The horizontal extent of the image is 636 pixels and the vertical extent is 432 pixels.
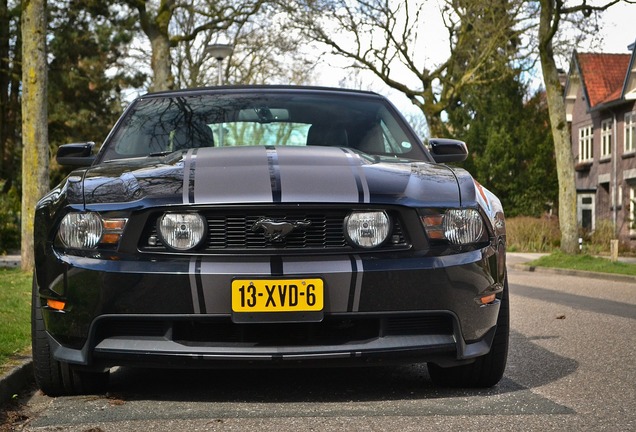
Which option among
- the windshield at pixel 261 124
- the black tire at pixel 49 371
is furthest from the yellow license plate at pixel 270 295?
the windshield at pixel 261 124

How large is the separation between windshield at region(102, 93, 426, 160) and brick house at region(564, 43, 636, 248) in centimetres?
3150

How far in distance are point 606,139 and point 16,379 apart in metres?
39.9

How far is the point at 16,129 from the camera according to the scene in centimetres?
A: 3709

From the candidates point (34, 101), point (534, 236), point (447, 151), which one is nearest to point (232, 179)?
point (447, 151)

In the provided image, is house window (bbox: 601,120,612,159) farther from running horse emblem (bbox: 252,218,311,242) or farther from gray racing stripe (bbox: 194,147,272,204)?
running horse emblem (bbox: 252,218,311,242)

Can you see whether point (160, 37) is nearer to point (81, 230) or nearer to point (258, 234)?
point (81, 230)

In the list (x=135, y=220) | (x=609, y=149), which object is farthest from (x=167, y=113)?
(x=609, y=149)

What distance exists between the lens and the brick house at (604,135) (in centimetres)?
3894

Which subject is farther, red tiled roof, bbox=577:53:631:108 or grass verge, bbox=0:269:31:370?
red tiled roof, bbox=577:53:631:108

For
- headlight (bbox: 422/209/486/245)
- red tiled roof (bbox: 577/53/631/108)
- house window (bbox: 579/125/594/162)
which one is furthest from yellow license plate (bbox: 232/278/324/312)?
house window (bbox: 579/125/594/162)

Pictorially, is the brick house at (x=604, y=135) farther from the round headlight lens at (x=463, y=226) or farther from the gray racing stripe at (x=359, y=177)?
the round headlight lens at (x=463, y=226)

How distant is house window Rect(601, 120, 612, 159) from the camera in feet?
137

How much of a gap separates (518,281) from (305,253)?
43.4 feet

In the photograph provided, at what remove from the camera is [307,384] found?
16.6 ft
